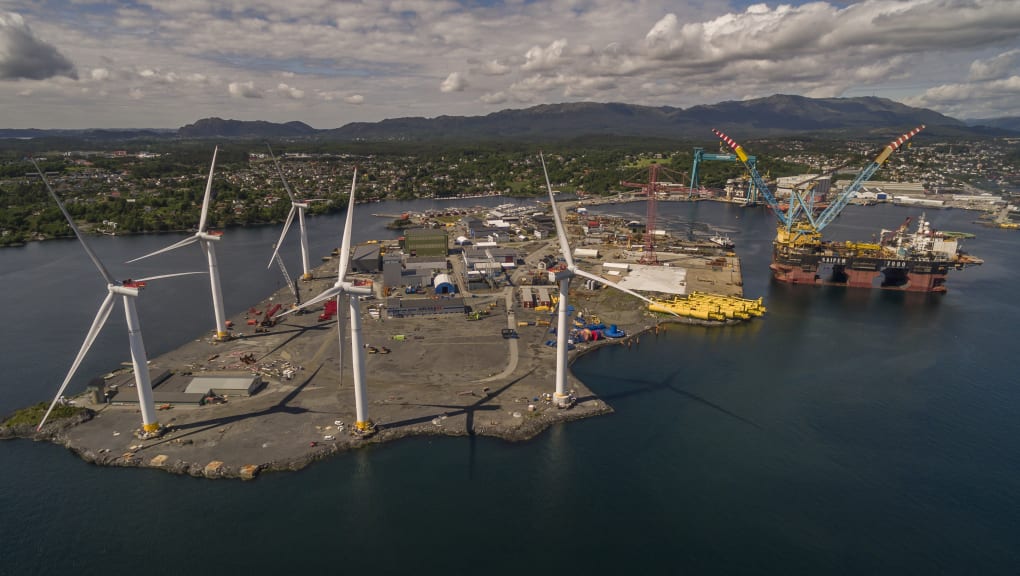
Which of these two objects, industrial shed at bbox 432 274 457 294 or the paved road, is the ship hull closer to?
the paved road

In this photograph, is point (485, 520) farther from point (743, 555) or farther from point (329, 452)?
point (743, 555)

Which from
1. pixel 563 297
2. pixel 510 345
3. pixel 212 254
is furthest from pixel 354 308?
pixel 212 254

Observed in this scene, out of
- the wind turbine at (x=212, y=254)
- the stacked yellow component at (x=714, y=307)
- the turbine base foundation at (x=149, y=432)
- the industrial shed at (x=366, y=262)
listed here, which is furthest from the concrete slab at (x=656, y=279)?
the turbine base foundation at (x=149, y=432)

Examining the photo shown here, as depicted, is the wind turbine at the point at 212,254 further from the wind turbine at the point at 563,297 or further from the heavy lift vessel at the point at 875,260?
the heavy lift vessel at the point at 875,260

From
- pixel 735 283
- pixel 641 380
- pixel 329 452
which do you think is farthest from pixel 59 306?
pixel 735 283

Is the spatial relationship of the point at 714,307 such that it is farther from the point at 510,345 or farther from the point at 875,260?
the point at 875,260

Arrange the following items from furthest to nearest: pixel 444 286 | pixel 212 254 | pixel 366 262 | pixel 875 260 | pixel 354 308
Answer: pixel 366 262 → pixel 875 260 → pixel 444 286 → pixel 212 254 → pixel 354 308
